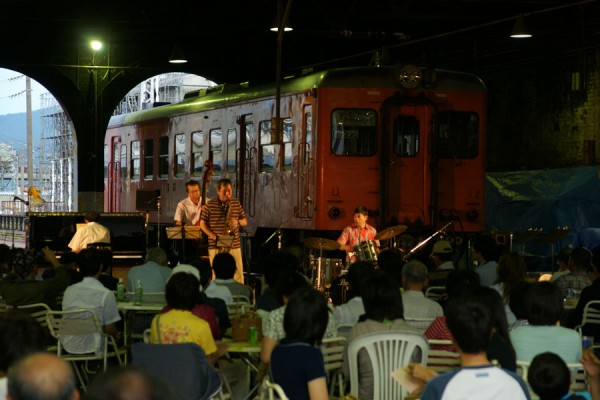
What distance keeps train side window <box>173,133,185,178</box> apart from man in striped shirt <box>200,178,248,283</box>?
22.3 feet

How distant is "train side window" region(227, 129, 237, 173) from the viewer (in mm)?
20703

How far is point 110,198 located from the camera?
2938 centimetres

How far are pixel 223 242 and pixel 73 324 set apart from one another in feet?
23.3

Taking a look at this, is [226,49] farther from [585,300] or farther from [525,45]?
[585,300]

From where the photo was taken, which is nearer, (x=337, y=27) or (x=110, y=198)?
(x=337, y=27)

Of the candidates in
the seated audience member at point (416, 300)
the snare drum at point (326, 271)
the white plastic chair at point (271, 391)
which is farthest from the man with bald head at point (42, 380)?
the snare drum at point (326, 271)

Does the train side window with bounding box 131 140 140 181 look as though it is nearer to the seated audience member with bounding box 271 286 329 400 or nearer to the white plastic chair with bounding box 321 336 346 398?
the white plastic chair with bounding box 321 336 346 398

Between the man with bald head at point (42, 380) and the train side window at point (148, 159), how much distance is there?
888 inches

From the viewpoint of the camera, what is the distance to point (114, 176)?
1139 inches

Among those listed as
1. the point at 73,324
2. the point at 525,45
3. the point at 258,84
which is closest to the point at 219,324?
the point at 73,324

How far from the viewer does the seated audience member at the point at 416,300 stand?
884 cm

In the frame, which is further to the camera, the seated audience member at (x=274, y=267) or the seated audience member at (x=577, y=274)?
the seated audience member at (x=577, y=274)

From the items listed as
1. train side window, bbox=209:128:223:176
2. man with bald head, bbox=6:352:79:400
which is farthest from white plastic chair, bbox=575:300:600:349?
train side window, bbox=209:128:223:176

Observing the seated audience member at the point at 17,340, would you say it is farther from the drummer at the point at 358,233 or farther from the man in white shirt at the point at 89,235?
the man in white shirt at the point at 89,235
